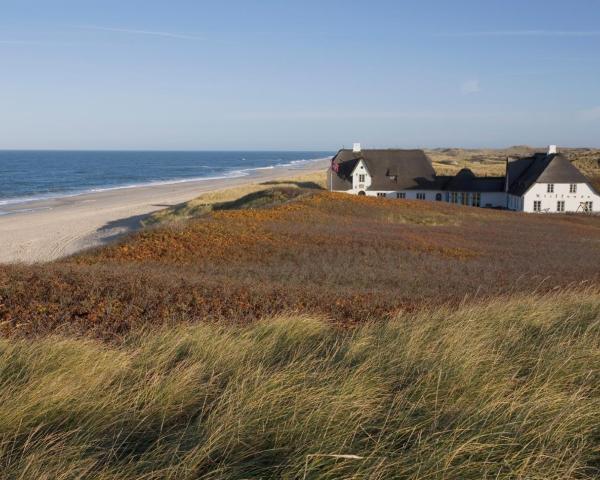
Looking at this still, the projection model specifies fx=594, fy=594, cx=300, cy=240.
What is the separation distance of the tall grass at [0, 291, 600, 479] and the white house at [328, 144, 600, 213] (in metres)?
57.2

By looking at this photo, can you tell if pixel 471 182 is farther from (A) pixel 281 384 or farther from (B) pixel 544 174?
(A) pixel 281 384

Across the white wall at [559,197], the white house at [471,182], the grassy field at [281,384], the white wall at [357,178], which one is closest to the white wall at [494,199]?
the white house at [471,182]

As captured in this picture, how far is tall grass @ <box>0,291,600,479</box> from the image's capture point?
3.83m

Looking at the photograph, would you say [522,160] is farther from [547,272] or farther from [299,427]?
[299,427]

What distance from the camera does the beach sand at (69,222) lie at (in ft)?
120

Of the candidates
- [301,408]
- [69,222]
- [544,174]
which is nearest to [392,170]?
[544,174]

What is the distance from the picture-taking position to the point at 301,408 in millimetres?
4551

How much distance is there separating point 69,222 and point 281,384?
49063 millimetres

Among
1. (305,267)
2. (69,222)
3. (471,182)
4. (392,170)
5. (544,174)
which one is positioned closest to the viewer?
(305,267)

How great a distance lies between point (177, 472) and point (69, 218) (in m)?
53.3

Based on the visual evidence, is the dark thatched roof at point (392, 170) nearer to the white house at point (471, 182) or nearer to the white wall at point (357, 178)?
the white house at point (471, 182)

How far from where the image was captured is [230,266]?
20.1 metres

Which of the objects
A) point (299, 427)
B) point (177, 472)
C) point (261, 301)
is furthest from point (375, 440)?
point (261, 301)

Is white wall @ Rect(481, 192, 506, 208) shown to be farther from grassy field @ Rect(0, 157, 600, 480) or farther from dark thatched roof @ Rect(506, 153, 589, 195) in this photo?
grassy field @ Rect(0, 157, 600, 480)
